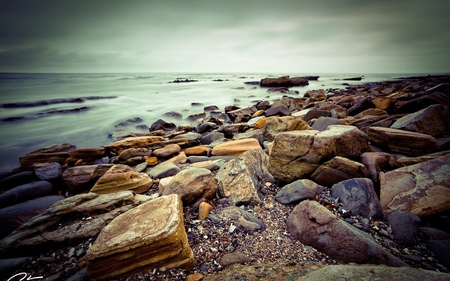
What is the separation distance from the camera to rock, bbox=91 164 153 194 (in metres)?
2.91

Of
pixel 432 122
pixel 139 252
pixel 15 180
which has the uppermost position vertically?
pixel 432 122

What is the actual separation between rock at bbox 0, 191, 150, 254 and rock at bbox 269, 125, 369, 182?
192 centimetres

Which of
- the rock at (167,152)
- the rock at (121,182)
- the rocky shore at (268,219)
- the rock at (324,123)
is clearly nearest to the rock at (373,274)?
the rocky shore at (268,219)

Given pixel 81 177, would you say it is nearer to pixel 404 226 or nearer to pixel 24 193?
pixel 24 193

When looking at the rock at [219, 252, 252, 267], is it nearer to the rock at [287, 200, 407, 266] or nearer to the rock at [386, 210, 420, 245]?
the rock at [287, 200, 407, 266]

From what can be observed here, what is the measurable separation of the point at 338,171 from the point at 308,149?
1.39 feet

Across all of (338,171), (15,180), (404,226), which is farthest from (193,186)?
(15,180)

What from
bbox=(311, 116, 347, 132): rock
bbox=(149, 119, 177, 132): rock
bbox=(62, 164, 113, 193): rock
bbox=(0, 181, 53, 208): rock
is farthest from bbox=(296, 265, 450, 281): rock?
bbox=(149, 119, 177, 132): rock

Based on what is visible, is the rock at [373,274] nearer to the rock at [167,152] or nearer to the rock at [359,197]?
the rock at [359,197]

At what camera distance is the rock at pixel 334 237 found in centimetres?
143

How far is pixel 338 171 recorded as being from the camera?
2.32m

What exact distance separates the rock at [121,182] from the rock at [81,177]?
0.60 m

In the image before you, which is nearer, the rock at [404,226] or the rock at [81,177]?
the rock at [404,226]

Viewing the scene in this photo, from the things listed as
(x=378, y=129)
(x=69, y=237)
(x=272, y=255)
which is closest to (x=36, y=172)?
(x=69, y=237)
